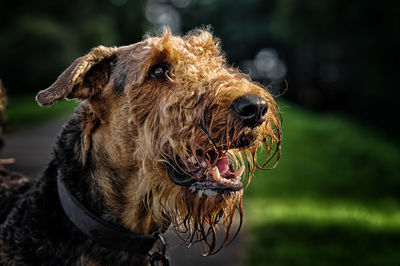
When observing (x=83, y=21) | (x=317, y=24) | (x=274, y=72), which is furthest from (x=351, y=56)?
(x=274, y=72)

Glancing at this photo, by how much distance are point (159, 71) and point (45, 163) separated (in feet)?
11.5

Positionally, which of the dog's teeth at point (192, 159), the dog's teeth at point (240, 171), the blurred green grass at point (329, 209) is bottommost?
the blurred green grass at point (329, 209)

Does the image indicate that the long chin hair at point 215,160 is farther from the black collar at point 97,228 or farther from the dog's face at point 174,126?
the black collar at point 97,228

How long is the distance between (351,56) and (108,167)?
1686 centimetres

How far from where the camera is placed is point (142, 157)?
2.71 m

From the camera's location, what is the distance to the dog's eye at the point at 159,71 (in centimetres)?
282

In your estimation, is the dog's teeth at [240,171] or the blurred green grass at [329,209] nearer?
the dog's teeth at [240,171]

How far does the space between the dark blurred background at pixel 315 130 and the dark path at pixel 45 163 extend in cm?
3

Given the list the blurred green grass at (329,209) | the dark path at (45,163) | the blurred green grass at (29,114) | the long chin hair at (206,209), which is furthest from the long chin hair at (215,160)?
the blurred green grass at (29,114)

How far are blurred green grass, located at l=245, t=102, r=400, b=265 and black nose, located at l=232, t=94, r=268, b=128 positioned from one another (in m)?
1.60

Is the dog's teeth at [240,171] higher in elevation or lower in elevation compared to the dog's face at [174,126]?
lower

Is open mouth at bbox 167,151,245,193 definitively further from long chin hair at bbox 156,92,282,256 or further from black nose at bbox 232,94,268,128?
black nose at bbox 232,94,268,128

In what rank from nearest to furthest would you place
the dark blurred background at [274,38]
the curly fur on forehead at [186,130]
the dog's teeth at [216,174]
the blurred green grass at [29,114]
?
the curly fur on forehead at [186,130], the dog's teeth at [216,174], the dark blurred background at [274,38], the blurred green grass at [29,114]

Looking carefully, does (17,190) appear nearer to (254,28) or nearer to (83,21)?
(83,21)
